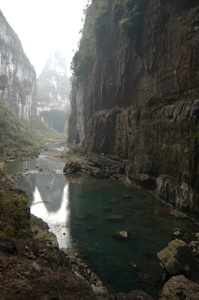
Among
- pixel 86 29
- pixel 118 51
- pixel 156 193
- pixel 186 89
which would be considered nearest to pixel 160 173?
pixel 156 193

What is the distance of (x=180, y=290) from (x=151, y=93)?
84.3 feet

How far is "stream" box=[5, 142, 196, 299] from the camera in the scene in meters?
11.8

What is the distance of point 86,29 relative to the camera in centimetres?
5881

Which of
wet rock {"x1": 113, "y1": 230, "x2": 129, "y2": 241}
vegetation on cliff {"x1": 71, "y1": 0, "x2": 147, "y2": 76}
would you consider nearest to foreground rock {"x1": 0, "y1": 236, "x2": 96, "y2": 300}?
wet rock {"x1": 113, "y1": 230, "x2": 129, "y2": 241}

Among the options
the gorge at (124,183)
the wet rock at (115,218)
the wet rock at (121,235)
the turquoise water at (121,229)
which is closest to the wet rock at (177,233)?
the gorge at (124,183)

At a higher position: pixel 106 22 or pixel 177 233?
pixel 106 22

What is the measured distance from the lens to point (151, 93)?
3100cm

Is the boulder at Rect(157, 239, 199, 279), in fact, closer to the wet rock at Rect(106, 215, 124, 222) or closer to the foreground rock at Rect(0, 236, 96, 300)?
the foreground rock at Rect(0, 236, 96, 300)

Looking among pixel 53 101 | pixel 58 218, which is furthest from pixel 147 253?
pixel 53 101

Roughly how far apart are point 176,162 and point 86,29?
164ft

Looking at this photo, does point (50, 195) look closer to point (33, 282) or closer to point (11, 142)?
point (33, 282)

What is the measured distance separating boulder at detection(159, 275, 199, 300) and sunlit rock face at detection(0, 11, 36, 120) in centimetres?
8121

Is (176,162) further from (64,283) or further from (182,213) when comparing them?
(64,283)

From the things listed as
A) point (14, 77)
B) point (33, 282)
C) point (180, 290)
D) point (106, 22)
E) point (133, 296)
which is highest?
point (106, 22)
